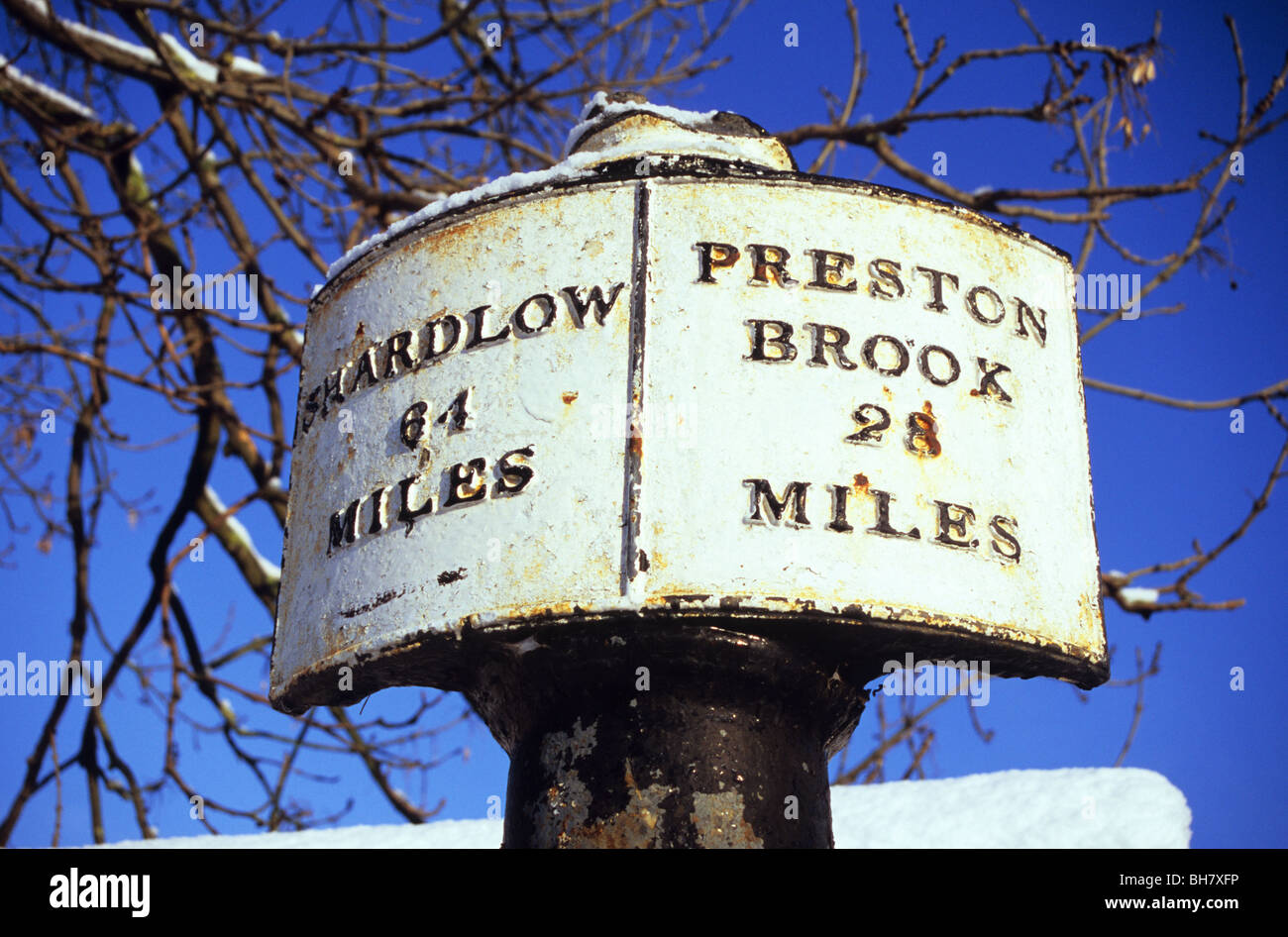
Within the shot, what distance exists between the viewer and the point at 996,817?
12.1 feet

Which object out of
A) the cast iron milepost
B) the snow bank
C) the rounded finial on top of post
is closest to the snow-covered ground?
the snow bank

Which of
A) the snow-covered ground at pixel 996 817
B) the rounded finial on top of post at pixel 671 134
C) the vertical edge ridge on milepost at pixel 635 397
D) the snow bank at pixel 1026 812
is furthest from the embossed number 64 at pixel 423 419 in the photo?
the snow bank at pixel 1026 812

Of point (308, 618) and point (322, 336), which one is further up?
point (322, 336)

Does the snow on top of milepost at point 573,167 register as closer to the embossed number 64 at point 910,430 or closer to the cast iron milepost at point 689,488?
the cast iron milepost at point 689,488

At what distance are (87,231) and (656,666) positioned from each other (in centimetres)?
334

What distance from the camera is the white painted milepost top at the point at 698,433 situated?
1995mm

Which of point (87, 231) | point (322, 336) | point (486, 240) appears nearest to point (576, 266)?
point (486, 240)

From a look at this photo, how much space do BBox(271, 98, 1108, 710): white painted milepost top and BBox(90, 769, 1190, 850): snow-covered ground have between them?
1.31 meters

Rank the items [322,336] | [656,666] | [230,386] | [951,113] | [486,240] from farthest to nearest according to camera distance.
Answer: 1. [951,113]
2. [230,386]
3. [322,336]
4. [486,240]
5. [656,666]

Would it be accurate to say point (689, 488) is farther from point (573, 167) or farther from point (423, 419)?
point (573, 167)

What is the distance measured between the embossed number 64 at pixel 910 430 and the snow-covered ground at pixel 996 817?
1600mm

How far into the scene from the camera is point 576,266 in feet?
7.18
